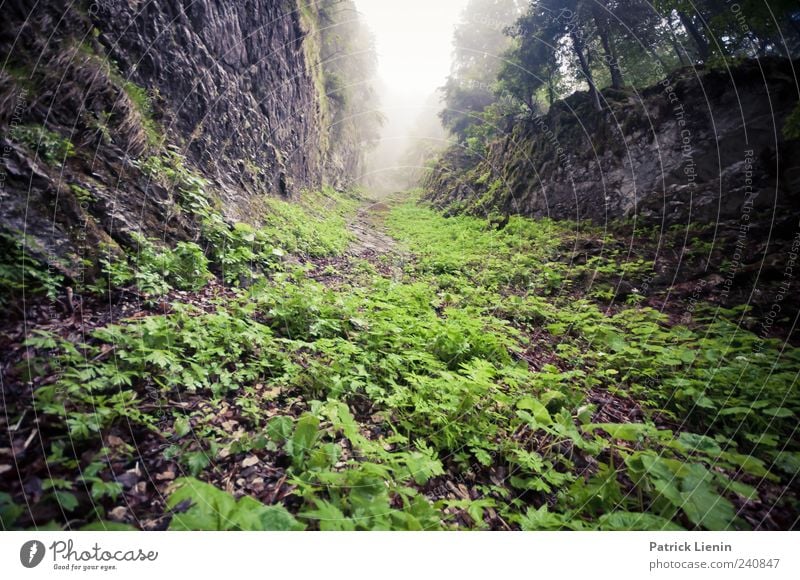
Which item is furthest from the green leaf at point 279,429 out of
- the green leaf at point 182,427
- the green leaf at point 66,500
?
the green leaf at point 66,500

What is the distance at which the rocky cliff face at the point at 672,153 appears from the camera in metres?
8.02

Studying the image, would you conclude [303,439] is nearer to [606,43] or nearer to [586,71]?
[586,71]

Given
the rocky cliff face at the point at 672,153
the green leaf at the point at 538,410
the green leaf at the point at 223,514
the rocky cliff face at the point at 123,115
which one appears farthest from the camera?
the rocky cliff face at the point at 672,153

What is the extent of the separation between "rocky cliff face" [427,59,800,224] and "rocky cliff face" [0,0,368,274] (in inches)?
479

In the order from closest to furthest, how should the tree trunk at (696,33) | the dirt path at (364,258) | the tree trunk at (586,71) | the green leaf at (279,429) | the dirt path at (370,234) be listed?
the green leaf at (279,429) → the dirt path at (364,258) → the dirt path at (370,234) → the tree trunk at (696,33) → the tree trunk at (586,71)

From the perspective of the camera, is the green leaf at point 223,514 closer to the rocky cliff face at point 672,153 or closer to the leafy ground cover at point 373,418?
the leafy ground cover at point 373,418

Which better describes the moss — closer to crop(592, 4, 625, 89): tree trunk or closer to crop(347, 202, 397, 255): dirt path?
crop(347, 202, 397, 255): dirt path

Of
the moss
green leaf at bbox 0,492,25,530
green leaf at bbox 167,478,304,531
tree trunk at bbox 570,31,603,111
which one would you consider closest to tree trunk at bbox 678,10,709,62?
tree trunk at bbox 570,31,603,111

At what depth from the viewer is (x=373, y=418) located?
3.38 meters

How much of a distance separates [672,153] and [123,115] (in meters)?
14.7

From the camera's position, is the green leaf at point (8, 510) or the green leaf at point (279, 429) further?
the green leaf at point (279, 429)

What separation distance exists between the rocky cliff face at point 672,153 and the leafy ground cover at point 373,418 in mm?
4856
